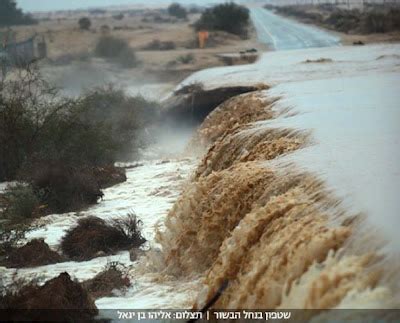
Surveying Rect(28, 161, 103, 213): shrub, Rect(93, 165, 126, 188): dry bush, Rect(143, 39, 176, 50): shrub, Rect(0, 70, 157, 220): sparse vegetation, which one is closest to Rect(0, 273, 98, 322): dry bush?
Rect(0, 70, 157, 220): sparse vegetation

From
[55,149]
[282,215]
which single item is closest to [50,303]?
[282,215]

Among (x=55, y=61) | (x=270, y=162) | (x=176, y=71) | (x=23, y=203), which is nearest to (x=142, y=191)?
(x=23, y=203)

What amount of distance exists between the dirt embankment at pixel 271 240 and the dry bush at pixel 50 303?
4.20 ft

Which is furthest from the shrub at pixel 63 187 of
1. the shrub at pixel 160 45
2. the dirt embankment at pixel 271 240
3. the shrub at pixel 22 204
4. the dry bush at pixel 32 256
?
the shrub at pixel 160 45

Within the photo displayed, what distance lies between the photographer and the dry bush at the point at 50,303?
7.04m

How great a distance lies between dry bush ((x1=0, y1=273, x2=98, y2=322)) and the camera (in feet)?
23.1

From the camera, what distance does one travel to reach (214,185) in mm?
10328

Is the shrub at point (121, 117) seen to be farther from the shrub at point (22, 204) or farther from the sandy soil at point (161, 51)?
the sandy soil at point (161, 51)

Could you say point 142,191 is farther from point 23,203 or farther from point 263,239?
point 263,239

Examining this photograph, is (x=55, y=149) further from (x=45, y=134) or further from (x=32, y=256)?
(x=32, y=256)

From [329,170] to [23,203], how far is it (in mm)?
7174

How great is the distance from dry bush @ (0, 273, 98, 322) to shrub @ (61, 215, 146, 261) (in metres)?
2.91

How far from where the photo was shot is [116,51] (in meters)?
47.7

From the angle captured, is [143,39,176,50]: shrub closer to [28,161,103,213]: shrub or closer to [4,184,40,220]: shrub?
[28,161,103,213]: shrub
